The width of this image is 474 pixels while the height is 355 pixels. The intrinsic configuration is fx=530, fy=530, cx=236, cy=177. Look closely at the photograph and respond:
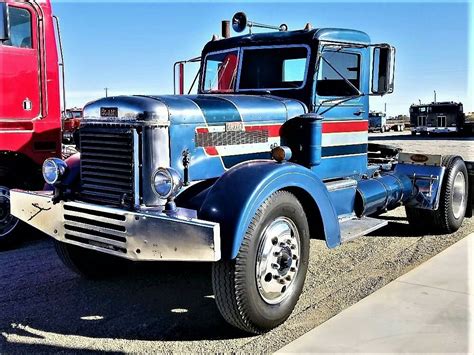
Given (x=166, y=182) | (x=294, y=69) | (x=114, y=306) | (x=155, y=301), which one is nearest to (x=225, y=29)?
(x=294, y=69)

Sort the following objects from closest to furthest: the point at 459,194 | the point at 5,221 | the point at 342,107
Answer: the point at 342,107 < the point at 5,221 < the point at 459,194

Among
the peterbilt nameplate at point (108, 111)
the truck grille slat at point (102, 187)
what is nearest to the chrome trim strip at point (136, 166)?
the truck grille slat at point (102, 187)

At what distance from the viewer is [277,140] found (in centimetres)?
459

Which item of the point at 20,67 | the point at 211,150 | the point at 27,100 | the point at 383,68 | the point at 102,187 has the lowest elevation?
the point at 102,187

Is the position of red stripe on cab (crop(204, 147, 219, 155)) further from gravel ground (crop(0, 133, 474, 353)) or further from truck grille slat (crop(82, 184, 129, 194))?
gravel ground (crop(0, 133, 474, 353))

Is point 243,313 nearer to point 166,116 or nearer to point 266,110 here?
point 166,116

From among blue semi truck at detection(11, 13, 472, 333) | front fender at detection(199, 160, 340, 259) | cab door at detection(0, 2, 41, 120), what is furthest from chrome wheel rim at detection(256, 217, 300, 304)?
cab door at detection(0, 2, 41, 120)

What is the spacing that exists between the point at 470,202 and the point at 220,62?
384 cm

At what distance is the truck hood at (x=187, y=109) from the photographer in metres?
3.68

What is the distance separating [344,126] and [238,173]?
1.95 metres

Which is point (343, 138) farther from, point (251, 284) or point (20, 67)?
point (20, 67)

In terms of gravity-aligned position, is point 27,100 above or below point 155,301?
above

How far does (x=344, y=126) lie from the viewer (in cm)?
522

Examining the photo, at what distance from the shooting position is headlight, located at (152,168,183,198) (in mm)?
3445
